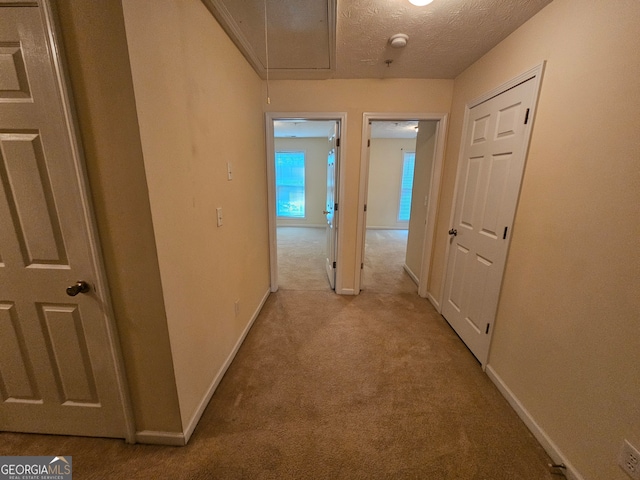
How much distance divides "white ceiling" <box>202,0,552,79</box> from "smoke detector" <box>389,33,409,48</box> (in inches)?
1.3

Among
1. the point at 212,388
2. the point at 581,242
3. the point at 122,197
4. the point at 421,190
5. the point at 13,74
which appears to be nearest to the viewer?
the point at 13,74

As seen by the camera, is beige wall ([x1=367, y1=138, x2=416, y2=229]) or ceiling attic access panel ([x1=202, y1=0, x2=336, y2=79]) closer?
ceiling attic access panel ([x1=202, y1=0, x2=336, y2=79])

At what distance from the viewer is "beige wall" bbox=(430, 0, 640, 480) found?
987mm

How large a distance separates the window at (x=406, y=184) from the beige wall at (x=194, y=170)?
17.6 ft

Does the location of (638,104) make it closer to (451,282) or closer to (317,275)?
(451,282)

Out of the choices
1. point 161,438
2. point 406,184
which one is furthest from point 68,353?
point 406,184

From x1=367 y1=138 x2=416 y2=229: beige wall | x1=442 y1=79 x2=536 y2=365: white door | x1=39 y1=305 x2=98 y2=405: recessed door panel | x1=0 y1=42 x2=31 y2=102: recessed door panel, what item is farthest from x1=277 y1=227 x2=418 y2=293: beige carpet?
x1=0 y1=42 x2=31 y2=102: recessed door panel

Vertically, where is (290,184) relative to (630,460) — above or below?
above

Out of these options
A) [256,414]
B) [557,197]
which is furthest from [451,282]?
[256,414]

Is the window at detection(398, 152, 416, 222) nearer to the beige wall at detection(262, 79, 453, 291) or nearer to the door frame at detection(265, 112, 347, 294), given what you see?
the beige wall at detection(262, 79, 453, 291)

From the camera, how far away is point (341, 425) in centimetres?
141

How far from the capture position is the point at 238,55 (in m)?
1.89

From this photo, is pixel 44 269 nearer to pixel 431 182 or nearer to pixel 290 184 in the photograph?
pixel 431 182

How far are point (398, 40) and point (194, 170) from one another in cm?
172
